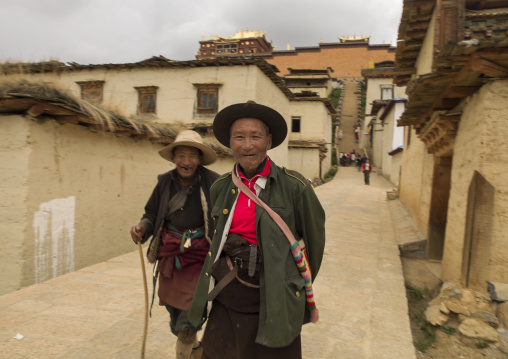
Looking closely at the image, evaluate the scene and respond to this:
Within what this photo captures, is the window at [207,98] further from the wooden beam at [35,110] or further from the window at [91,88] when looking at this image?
the wooden beam at [35,110]

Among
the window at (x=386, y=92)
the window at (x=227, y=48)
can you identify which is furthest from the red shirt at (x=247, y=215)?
the window at (x=227, y=48)

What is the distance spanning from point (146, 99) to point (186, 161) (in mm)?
14017

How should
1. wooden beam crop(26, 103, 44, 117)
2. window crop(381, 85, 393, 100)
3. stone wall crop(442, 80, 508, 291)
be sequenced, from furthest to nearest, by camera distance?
window crop(381, 85, 393, 100), wooden beam crop(26, 103, 44, 117), stone wall crop(442, 80, 508, 291)

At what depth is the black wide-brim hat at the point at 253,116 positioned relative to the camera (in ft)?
6.49

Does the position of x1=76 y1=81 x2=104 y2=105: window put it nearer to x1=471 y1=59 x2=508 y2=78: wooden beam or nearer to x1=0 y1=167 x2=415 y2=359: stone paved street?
x1=0 y1=167 x2=415 y2=359: stone paved street

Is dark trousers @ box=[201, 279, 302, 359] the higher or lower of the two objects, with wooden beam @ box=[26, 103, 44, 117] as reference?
lower

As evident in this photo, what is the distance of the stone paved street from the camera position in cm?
323

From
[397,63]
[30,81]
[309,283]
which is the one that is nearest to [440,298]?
[309,283]

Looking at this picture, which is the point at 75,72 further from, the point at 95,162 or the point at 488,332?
the point at 488,332

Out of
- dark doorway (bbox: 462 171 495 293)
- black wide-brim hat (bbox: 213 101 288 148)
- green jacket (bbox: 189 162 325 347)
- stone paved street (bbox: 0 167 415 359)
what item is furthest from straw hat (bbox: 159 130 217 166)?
dark doorway (bbox: 462 171 495 293)

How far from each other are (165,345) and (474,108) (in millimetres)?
4712

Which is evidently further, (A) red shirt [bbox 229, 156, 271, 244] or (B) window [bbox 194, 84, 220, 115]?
(B) window [bbox 194, 84, 220, 115]

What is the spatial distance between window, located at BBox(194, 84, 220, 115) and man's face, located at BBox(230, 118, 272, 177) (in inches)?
515

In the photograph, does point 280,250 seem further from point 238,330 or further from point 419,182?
point 419,182
